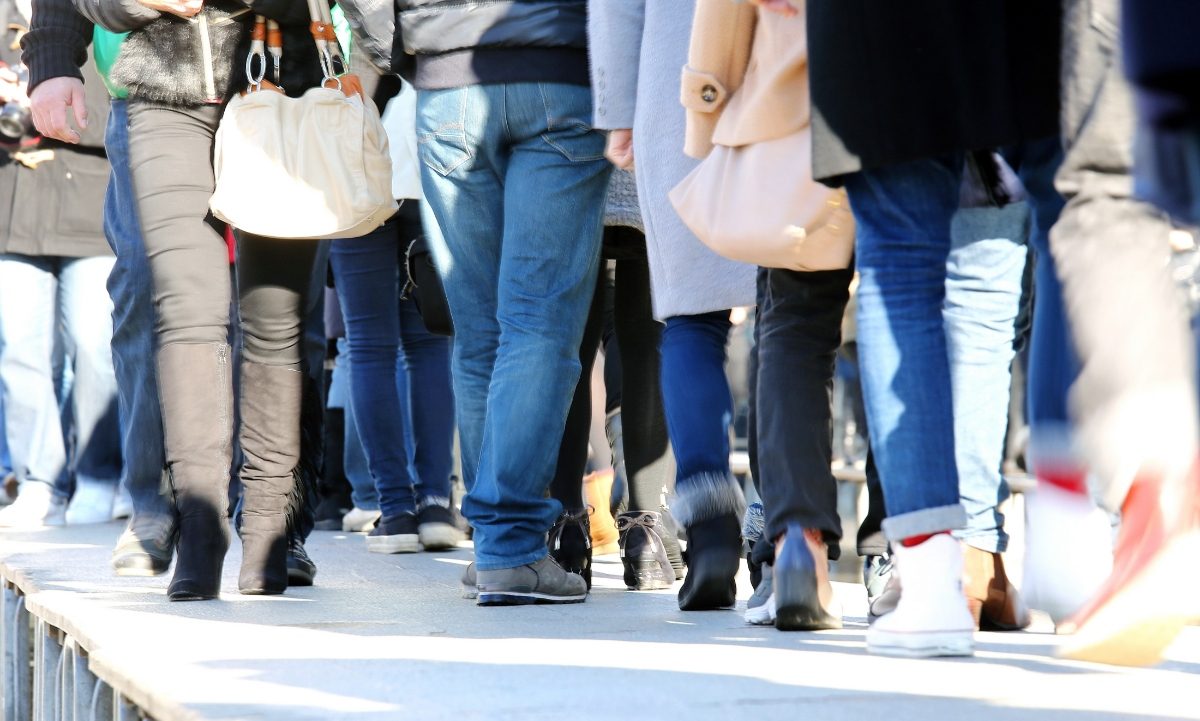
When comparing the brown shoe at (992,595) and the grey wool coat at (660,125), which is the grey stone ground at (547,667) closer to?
the brown shoe at (992,595)

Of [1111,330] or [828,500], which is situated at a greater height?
[1111,330]

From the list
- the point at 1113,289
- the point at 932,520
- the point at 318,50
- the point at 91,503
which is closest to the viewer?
the point at 1113,289

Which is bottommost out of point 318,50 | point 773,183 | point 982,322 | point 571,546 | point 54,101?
point 571,546

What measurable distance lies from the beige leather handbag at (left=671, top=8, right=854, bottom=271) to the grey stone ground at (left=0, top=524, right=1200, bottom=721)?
2.20 ft

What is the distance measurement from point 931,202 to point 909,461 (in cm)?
41

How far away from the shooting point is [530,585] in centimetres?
330

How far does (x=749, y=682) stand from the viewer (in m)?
2.12

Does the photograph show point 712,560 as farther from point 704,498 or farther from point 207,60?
point 207,60

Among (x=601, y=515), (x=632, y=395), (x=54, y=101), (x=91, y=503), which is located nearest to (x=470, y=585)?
(x=632, y=395)

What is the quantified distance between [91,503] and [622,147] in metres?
3.83

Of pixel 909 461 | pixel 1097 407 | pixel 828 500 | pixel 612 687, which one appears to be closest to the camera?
pixel 1097 407

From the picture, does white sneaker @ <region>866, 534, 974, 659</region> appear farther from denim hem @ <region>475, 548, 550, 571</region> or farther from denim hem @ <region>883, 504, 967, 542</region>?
denim hem @ <region>475, 548, 550, 571</region>

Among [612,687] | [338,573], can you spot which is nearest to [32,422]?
[338,573]

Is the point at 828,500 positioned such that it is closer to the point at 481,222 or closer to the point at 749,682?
the point at 749,682
